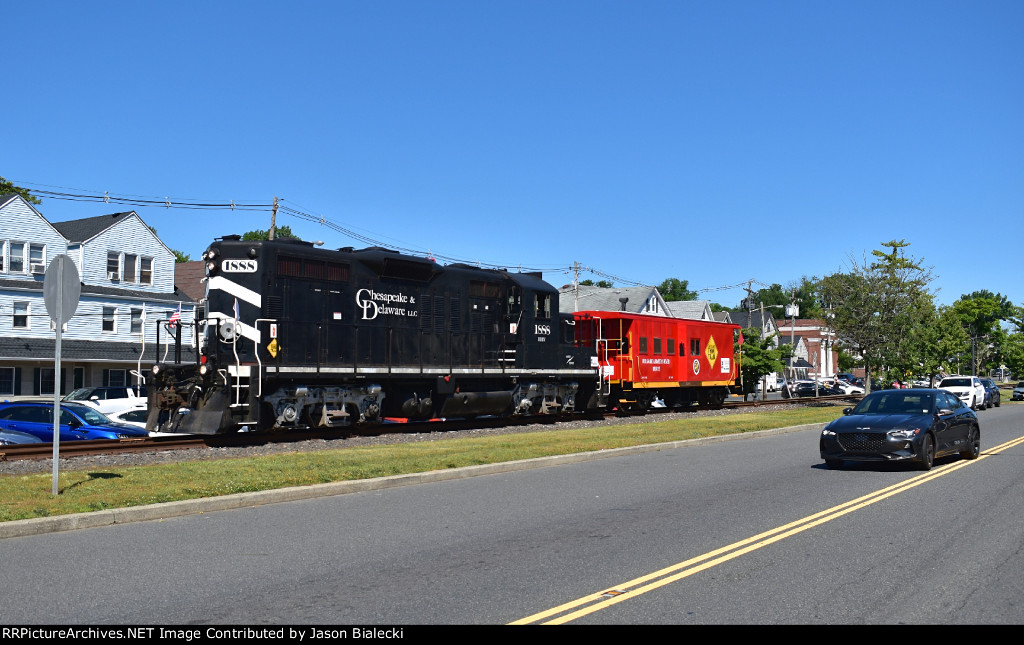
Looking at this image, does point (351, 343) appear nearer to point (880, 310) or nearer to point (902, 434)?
point (902, 434)

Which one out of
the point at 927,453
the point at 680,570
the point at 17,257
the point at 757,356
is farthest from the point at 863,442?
the point at 17,257

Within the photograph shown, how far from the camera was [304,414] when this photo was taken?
20609mm

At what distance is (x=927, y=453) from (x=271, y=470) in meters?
10.8

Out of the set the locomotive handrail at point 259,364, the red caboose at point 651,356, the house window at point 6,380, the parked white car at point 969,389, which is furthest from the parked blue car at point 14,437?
the parked white car at point 969,389

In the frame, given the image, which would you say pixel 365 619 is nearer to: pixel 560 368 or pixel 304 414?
pixel 304 414

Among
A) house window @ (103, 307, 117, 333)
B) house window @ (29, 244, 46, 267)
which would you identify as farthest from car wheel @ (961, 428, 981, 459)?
house window @ (29, 244, 46, 267)

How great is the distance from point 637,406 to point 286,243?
1647 cm

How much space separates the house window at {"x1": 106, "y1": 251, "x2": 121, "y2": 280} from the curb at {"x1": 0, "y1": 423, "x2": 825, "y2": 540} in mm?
33989

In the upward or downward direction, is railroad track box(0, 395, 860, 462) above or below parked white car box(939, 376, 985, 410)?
below

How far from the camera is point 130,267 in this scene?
4431 cm

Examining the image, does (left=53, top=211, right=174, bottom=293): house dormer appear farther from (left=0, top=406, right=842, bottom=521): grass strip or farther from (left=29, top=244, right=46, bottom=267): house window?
(left=0, top=406, right=842, bottom=521): grass strip

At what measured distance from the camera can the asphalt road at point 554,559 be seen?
6.20 metres

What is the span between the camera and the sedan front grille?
1458 centimetres
